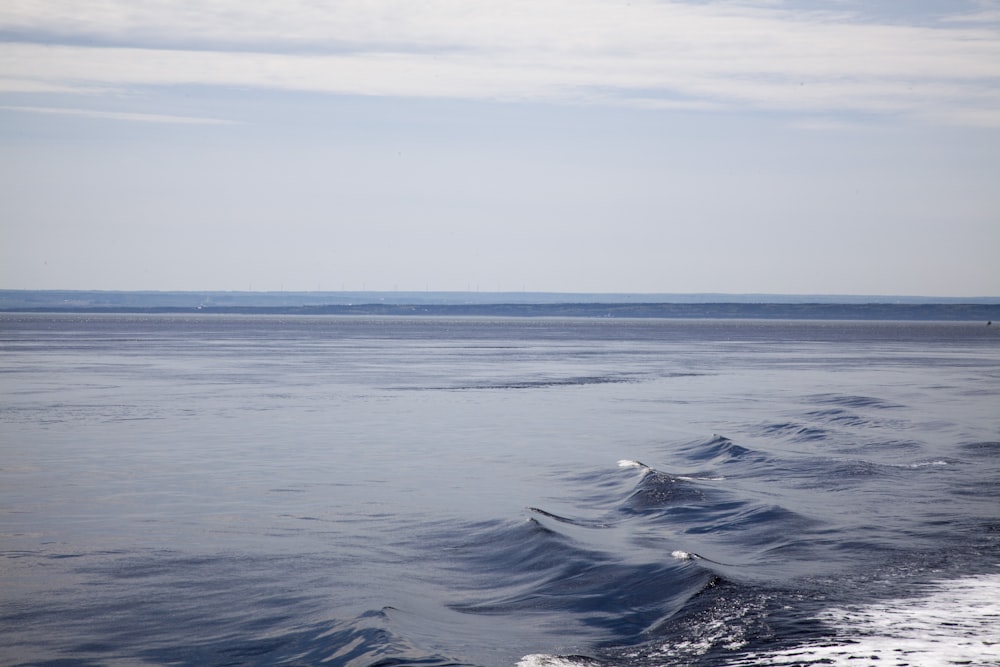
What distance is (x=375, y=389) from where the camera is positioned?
46.9 metres

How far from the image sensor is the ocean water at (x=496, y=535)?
1160 centimetres

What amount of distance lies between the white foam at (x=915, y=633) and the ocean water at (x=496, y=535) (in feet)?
0.14

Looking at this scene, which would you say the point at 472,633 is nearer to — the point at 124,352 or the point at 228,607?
the point at 228,607

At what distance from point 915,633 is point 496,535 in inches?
287

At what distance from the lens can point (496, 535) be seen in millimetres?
17125

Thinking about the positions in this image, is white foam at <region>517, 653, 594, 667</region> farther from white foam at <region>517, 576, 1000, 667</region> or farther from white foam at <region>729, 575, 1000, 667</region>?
white foam at <region>729, 575, 1000, 667</region>

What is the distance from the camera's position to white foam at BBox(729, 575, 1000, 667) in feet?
35.1

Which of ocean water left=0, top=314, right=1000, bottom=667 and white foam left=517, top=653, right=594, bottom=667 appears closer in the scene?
white foam left=517, top=653, right=594, bottom=667

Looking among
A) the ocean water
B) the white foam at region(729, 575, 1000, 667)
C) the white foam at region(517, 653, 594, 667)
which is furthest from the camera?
the ocean water

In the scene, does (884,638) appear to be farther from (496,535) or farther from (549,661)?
(496,535)

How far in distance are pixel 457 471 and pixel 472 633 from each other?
39.4 feet

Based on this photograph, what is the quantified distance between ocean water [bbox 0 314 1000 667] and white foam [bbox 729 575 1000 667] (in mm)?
42

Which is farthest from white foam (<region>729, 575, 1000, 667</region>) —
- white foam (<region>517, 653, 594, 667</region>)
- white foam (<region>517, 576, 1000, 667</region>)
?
white foam (<region>517, 653, 594, 667</region>)

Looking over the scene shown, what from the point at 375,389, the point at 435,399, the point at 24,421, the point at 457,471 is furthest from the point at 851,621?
the point at 375,389
